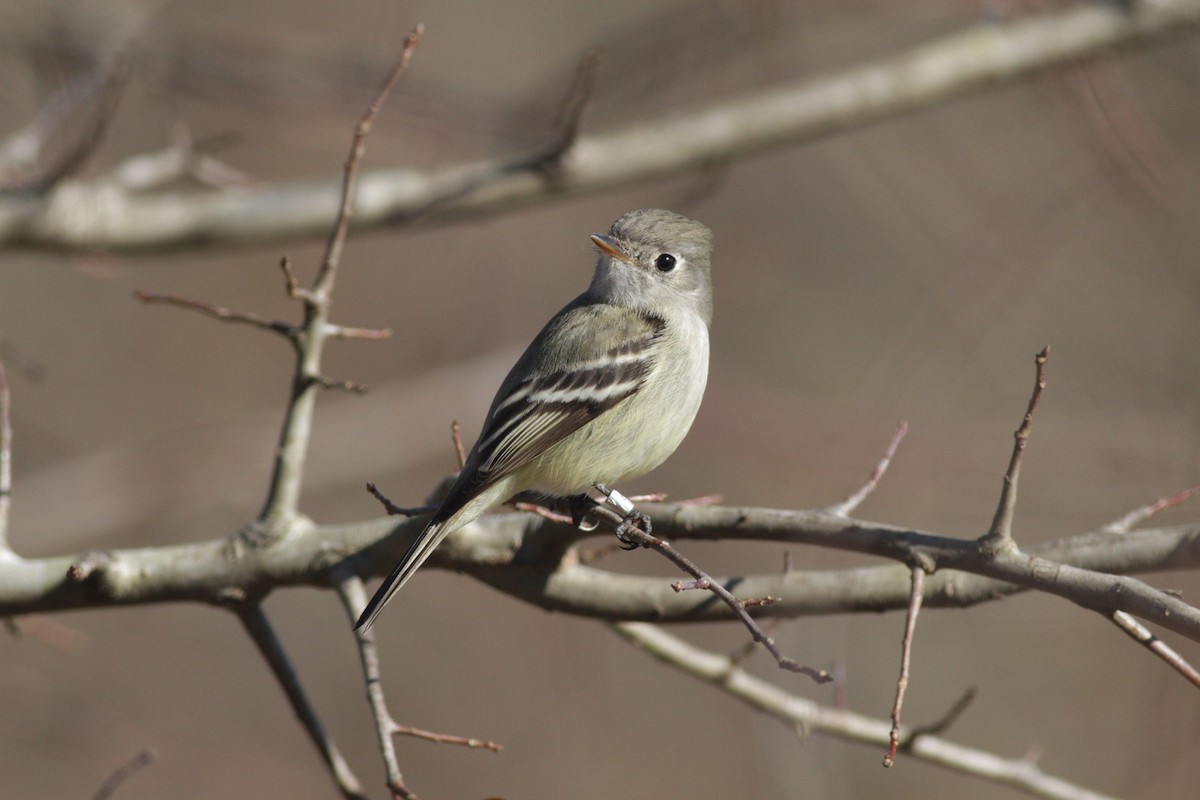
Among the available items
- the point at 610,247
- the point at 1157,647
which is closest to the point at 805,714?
the point at 1157,647

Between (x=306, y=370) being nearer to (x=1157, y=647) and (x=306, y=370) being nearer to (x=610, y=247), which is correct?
(x=610, y=247)

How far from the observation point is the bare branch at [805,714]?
289 centimetres

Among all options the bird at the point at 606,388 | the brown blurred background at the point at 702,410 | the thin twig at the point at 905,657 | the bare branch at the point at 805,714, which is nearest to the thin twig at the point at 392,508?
the bird at the point at 606,388

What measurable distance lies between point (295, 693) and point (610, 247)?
169 cm

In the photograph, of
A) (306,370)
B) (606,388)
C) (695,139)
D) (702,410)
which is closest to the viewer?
(306,370)

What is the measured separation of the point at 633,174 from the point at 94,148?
6.66 ft

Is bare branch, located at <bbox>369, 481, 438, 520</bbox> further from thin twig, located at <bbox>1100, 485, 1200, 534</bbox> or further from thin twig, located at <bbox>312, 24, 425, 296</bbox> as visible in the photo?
thin twig, located at <bbox>1100, 485, 1200, 534</bbox>

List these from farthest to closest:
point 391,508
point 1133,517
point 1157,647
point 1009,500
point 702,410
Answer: point 702,410 → point 391,508 → point 1133,517 → point 1009,500 → point 1157,647

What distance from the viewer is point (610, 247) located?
362 centimetres

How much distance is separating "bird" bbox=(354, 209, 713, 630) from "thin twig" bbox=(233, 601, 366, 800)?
1.80 feet

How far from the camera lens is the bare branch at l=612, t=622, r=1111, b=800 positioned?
2887 mm

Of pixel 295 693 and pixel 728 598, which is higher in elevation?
pixel 728 598


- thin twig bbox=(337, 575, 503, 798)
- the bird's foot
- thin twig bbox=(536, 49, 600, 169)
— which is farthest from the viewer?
thin twig bbox=(536, 49, 600, 169)

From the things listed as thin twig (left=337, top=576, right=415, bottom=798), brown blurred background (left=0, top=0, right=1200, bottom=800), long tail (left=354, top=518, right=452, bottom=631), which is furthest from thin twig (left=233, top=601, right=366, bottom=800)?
brown blurred background (left=0, top=0, right=1200, bottom=800)
